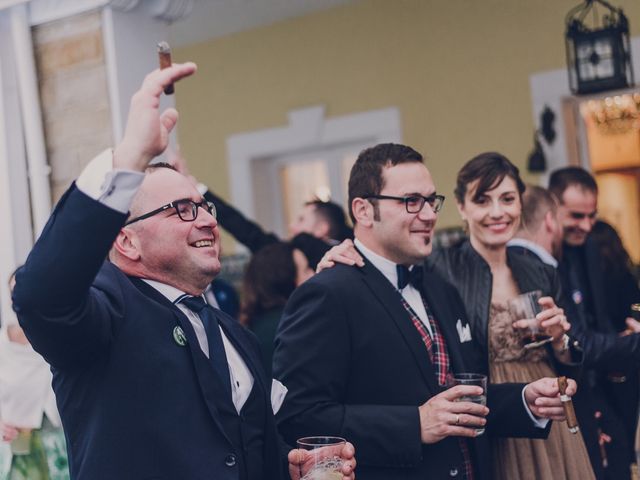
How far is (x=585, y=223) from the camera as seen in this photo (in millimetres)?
4781

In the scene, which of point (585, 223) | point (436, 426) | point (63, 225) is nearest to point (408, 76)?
point (585, 223)

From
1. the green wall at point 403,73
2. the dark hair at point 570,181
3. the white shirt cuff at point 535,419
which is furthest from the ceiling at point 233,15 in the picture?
the white shirt cuff at point 535,419

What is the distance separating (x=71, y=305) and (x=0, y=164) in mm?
3161

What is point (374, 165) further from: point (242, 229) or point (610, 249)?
point (242, 229)

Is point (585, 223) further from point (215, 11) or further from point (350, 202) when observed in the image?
point (215, 11)

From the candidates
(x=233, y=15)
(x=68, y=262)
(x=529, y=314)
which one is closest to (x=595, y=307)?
(x=529, y=314)

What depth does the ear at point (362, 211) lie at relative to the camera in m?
3.15

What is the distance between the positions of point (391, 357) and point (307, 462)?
23.6 inches

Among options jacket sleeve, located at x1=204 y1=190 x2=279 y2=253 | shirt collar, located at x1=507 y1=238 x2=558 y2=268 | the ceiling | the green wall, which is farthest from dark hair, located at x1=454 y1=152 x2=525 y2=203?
the ceiling

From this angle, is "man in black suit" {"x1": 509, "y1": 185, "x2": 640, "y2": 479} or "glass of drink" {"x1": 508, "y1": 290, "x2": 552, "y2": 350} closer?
"glass of drink" {"x1": 508, "y1": 290, "x2": 552, "y2": 350}

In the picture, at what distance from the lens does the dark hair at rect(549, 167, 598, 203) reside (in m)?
4.86

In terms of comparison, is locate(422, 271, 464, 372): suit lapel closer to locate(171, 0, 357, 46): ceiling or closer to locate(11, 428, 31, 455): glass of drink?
locate(11, 428, 31, 455): glass of drink

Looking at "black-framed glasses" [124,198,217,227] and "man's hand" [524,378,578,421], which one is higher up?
"black-framed glasses" [124,198,217,227]

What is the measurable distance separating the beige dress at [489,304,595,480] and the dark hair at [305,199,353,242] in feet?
7.23
